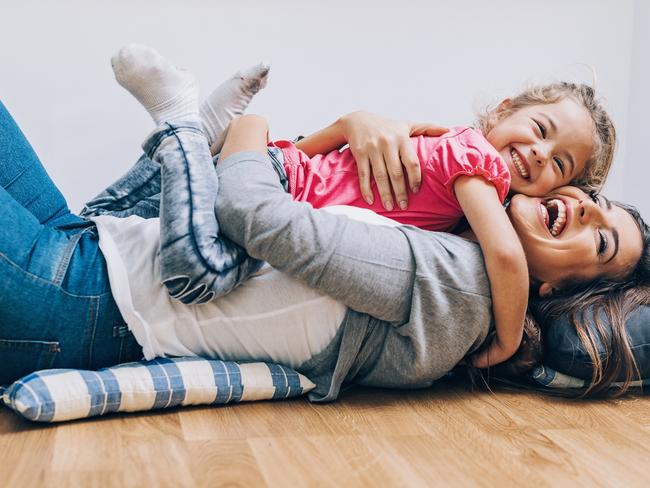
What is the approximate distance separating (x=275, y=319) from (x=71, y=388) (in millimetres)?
349

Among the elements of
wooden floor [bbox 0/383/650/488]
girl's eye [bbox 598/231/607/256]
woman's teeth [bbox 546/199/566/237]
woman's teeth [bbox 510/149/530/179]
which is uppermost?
woman's teeth [bbox 510/149/530/179]

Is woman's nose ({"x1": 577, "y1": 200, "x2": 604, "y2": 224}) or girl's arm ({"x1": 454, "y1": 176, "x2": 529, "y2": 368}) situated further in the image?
woman's nose ({"x1": 577, "y1": 200, "x2": 604, "y2": 224})

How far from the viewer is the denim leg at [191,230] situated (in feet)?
4.08

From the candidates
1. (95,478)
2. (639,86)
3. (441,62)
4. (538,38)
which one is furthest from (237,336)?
(639,86)

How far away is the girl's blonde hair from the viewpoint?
158cm

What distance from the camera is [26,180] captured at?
1471 mm

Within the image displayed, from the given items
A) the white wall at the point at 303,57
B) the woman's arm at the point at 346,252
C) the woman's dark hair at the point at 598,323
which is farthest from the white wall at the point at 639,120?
the woman's arm at the point at 346,252

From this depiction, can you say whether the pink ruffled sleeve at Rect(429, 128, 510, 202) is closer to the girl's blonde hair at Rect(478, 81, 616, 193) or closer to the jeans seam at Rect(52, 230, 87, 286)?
the girl's blonde hair at Rect(478, 81, 616, 193)

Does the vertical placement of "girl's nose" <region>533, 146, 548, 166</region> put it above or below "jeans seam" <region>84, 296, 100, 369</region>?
above

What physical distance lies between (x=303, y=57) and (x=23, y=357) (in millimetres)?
1368

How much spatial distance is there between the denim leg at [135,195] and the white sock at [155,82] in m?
0.21

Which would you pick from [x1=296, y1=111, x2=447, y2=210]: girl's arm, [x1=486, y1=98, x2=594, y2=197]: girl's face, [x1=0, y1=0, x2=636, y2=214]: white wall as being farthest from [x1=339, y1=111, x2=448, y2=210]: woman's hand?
[x1=0, y1=0, x2=636, y2=214]: white wall

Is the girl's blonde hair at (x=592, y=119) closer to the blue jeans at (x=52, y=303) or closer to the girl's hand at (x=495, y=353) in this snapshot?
the girl's hand at (x=495, y=353)

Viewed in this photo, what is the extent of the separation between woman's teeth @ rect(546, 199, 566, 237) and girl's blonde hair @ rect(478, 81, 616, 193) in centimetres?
11
